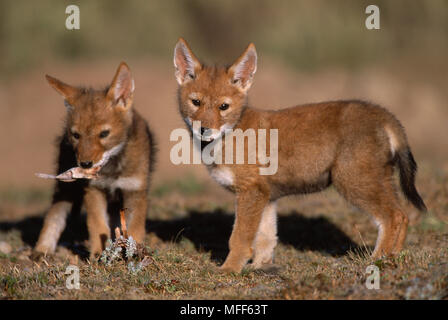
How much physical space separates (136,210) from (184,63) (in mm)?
1703

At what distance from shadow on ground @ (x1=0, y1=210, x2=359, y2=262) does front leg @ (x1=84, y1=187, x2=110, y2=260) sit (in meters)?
0.63

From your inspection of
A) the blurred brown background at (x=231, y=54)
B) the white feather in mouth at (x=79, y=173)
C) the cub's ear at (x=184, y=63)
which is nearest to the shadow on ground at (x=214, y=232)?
the white feather in mouth at (x=79, y=173)

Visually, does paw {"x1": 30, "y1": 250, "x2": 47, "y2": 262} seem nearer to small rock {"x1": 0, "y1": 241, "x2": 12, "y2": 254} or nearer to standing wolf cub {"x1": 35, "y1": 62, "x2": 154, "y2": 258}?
standing wolf cub {"x1": 35, "y1": 62, "x2": 154, "y2": 258}

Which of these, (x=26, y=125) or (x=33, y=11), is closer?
(x=26, y=125)

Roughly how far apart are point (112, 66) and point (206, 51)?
3900 mm

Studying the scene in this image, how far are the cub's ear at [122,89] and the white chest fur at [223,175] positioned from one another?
49.3 inches

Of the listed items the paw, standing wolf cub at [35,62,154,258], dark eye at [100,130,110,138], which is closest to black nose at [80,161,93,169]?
standing wolf cub at [35,62,154,258]

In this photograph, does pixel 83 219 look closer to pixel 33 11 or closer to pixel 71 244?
pixel 71 244

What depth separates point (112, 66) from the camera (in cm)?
1752

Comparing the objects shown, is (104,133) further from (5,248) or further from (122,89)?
(5,248)

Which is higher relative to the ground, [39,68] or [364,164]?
[39,68]

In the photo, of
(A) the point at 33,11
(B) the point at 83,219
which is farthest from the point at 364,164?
(A) the point at 33,11

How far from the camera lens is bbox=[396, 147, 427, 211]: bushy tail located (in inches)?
212

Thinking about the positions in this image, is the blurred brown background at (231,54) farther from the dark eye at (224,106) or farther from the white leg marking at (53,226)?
the dark eye at (224,106)
